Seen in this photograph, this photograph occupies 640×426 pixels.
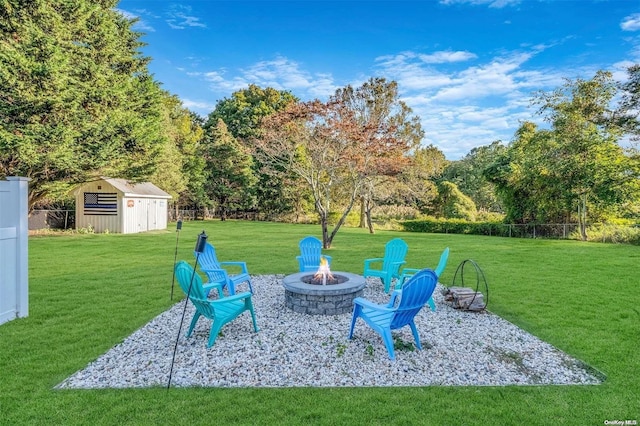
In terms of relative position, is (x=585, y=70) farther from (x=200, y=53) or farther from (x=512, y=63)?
(x=200, y=53)

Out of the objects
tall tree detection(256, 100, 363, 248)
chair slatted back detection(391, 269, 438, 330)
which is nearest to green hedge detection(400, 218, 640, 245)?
tall tree detection(256, 100, 363, 248)

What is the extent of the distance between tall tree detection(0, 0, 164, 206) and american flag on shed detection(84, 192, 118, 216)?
187 cm

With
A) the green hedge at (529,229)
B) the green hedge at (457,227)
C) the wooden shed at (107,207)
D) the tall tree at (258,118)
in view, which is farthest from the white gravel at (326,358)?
the tall tree at (258,118)

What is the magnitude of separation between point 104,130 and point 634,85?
70.2 feet

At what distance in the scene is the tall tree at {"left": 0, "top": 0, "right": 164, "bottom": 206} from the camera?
39.8ft

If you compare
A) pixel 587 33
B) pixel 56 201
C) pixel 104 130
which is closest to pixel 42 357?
pixel 104 130

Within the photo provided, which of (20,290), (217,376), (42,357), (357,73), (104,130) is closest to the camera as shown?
(217,376)

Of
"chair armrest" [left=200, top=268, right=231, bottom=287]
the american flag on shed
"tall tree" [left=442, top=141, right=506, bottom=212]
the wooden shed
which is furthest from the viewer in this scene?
"tall tree" [left=442, top=141, right=506, bottom=212]

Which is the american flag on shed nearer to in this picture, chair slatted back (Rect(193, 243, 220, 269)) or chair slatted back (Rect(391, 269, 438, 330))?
chair slatted back (Rect(193, 243, 220, 269))

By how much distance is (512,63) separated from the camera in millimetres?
11133

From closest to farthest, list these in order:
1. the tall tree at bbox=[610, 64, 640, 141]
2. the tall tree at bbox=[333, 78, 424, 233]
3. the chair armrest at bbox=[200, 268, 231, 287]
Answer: the chair armrest at bbox=[200, 268, 231, 287], the tall tree at bbox=[610, 64, 640, 141], the tall tree at bbox=[333, 78, 424, 233]

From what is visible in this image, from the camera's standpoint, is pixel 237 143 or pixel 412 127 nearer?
pixel 412 127

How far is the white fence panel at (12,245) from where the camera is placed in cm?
430

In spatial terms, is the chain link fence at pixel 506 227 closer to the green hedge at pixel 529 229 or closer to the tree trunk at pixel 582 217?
the green hedge at pixel 529 229
